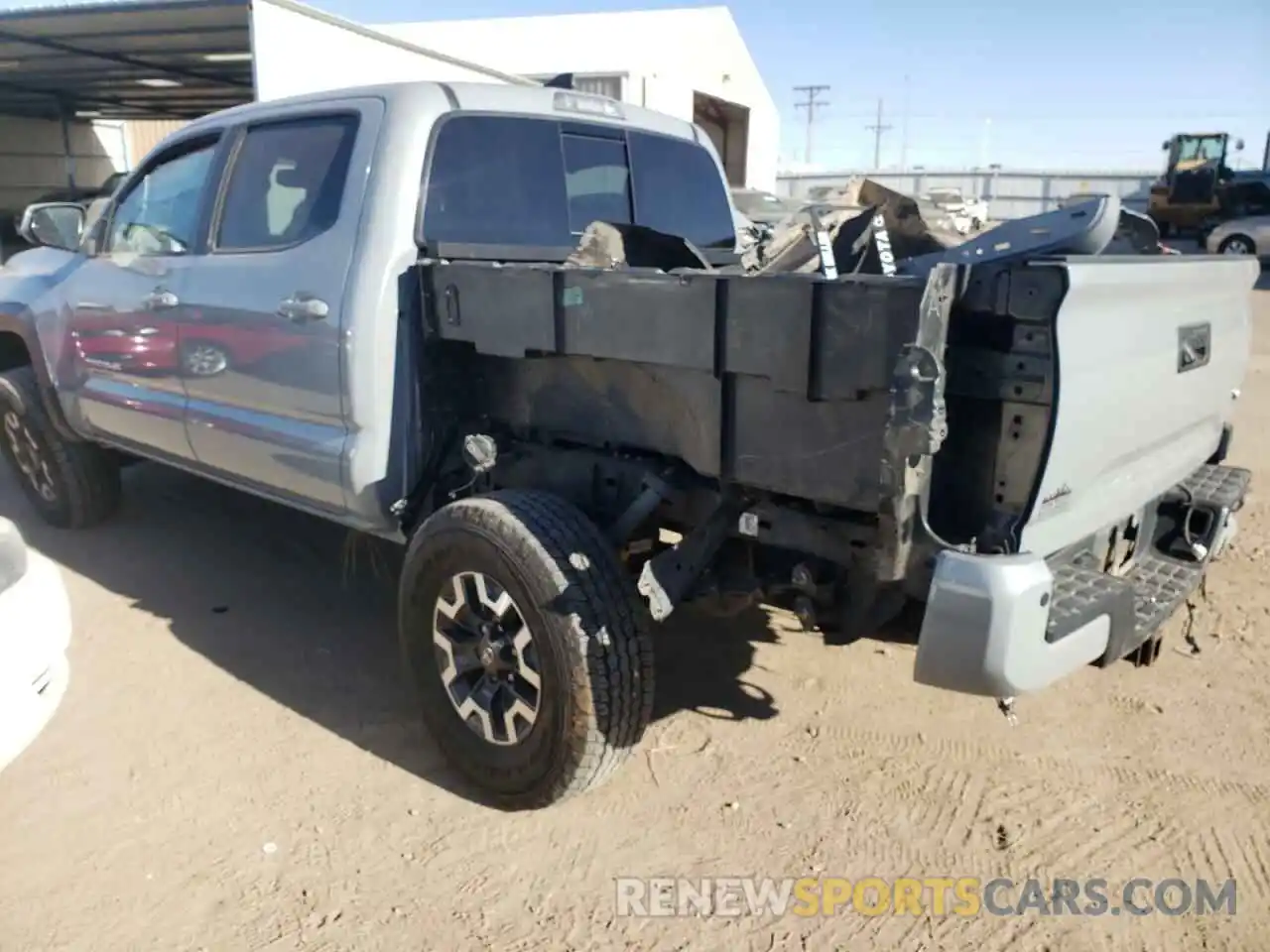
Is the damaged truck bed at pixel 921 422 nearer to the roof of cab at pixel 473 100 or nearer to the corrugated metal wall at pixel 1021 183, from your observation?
the roof of cab at pixel 473 100

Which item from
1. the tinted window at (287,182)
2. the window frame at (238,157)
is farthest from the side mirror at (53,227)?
the tinted window at (287,182)

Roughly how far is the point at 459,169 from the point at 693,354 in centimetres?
145

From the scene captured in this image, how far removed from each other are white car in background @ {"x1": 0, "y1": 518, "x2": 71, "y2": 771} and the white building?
2080cm

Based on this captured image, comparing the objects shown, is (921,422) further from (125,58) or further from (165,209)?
(125,58)

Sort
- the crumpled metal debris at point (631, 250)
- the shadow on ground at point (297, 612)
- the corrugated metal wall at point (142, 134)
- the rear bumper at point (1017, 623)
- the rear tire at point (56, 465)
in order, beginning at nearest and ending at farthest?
the rear bumper at point (1017, 623)
the crumpled metal debris at point (631, 250)
the shadow on ground at point (297, 612)
the rear tire at point (56, 465)
the corrugated metal wall at point (142, 134)

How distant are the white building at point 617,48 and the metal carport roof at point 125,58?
594 centimetres

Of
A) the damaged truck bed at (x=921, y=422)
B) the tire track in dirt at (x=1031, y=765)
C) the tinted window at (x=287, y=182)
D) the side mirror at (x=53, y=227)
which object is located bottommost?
the tire track in dirt at (x=1031, y=765)

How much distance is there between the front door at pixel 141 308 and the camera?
431 cm

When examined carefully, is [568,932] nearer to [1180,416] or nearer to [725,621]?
[725,621]

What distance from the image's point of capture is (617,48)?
75.2ft

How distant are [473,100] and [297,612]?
8.03 feet

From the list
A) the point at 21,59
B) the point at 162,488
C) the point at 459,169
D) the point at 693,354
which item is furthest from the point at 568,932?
the point at 21,59

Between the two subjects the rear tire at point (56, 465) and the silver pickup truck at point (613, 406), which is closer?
Result: the silver pickup truck at point (613, 406)

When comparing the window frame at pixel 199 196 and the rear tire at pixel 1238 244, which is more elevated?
the window frame at pixel 199 196
